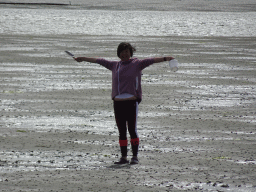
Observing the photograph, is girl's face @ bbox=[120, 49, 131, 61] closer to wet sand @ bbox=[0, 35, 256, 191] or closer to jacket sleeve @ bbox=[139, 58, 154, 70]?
jacket sleeve @ bbox=[139, 58, 154, 70]

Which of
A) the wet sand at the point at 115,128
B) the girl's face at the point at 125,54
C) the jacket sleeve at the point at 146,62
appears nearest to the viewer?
the wet sand at the point at 115,128

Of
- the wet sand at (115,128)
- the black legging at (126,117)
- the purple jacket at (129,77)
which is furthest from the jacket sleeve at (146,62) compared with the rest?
the wet sand at (115,128)

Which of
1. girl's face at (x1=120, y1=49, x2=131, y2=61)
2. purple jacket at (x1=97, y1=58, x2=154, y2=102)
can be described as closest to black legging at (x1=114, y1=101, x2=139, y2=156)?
purple jacket at (x1=97, y1=58, x2=154, y2=102)

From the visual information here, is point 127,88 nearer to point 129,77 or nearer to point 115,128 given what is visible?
point 129,77

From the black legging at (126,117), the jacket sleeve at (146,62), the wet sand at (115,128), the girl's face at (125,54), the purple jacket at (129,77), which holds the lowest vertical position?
the wet sand at (115,128)

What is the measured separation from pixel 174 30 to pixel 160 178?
2824cm

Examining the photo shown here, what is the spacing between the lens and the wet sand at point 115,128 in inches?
269

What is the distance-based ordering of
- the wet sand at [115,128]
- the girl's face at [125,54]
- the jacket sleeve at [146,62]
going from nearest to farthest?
the wet sand at [115,128], the jacket sleeve at [146,62], the girl's face at [125,54]

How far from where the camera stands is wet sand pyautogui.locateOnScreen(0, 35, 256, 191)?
6.82m

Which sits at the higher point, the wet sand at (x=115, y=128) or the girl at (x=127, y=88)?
the girl at (x=127, y=88)

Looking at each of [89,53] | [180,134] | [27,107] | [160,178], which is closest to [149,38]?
[89,53]

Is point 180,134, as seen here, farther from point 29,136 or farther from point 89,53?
point 89,53

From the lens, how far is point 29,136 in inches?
354

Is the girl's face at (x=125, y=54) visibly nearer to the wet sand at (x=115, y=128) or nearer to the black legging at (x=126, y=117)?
the black legging at (x=126, y=117)
